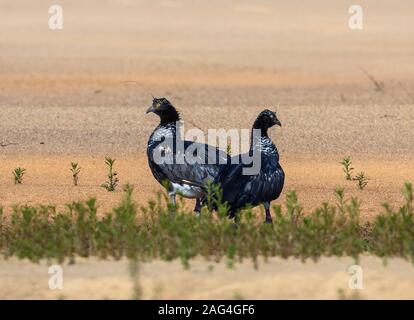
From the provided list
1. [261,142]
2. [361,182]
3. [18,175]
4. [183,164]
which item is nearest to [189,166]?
[183,164]

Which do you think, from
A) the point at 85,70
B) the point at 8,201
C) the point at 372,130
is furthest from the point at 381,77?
the point at 8,201

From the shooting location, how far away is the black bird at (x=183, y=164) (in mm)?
11773

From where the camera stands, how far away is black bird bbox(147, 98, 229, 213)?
1177cm

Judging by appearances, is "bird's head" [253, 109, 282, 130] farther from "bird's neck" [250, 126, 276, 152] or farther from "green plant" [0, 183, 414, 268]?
"green plant" [0, 183, 414, 268]

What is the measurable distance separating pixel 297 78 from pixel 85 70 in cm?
549

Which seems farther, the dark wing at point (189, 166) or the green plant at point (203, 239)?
the dark wing at point (189, 166)

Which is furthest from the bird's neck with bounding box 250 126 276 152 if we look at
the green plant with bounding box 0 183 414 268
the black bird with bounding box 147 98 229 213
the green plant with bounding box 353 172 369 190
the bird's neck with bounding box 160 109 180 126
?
the green plant with bounding box 353 172 369 190

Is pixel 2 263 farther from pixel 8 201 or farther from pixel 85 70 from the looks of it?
pixel 85 70

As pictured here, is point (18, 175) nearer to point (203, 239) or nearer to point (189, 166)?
point (189, 166)

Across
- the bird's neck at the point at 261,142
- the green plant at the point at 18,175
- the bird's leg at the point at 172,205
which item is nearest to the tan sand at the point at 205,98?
the green plant at the point at 18,175

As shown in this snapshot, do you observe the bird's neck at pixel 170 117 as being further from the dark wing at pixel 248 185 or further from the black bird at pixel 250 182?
the dark wing at pixel 248 185

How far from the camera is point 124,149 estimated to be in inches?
745

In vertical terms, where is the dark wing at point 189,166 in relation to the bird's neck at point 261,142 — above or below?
below

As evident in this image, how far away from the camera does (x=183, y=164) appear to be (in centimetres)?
1181
